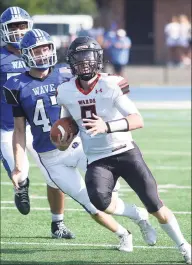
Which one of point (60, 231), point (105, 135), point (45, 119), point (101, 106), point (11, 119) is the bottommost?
point (60, 231)

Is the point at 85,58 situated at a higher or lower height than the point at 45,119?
higher


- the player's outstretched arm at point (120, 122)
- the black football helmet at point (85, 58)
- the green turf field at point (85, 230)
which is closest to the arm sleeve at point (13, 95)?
the black football helmet at point (85, 58)

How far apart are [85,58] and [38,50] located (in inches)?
29.4

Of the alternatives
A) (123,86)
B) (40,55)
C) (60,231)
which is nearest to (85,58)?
(123,86)

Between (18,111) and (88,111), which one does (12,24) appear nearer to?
(18,111)

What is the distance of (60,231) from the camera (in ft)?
23.8

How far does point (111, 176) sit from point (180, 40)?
72.0 ft

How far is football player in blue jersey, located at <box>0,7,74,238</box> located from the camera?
7.23 metres

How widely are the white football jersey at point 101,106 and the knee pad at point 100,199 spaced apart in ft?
0.90

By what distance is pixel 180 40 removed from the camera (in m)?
27.7

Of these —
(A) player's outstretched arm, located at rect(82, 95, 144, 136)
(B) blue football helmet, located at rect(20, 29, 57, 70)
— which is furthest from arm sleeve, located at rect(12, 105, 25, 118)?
(A) player's outstretched arm, located at rect(82, 95, 144, 136)

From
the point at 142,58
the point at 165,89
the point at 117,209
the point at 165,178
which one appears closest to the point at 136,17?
the point at 142,58

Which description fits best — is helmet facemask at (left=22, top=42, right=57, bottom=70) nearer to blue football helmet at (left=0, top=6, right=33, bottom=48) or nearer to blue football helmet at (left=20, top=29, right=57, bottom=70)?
blue football helmet at (left=20, top=29, right=57, bottom=70)

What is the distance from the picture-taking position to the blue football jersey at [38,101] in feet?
21.9
